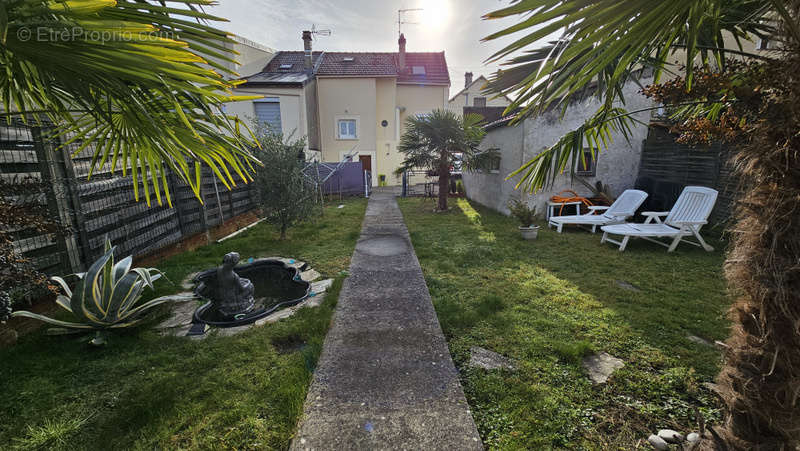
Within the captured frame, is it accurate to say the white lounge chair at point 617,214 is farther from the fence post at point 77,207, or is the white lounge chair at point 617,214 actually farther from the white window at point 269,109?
the white window at point 269,109

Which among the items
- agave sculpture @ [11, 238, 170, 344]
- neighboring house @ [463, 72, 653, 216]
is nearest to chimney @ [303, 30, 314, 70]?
neighboring house @ [463, 72, 653, 216]

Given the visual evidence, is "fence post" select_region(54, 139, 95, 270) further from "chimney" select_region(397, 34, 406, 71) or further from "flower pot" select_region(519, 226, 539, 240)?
"chimney" select_region(397, 34, 406, 71)

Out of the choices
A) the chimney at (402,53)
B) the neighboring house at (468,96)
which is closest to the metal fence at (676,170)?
the chimney at (402,53)

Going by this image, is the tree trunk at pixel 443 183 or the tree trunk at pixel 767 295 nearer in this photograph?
the tree trunk at pixel 767 295

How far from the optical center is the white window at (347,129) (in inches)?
746

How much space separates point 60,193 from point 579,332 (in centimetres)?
587

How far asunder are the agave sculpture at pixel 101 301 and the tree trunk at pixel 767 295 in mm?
4533

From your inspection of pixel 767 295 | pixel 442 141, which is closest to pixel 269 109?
pixel 442 141

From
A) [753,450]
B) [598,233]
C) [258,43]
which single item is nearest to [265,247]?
[753,450]

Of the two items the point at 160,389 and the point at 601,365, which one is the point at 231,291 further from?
the point at 601,365

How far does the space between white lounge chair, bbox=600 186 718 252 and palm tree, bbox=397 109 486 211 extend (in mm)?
4857

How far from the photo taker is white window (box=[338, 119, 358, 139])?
62.1 feet

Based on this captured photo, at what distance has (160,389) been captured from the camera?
2230mm

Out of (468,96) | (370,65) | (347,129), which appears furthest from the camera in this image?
(468,96)
